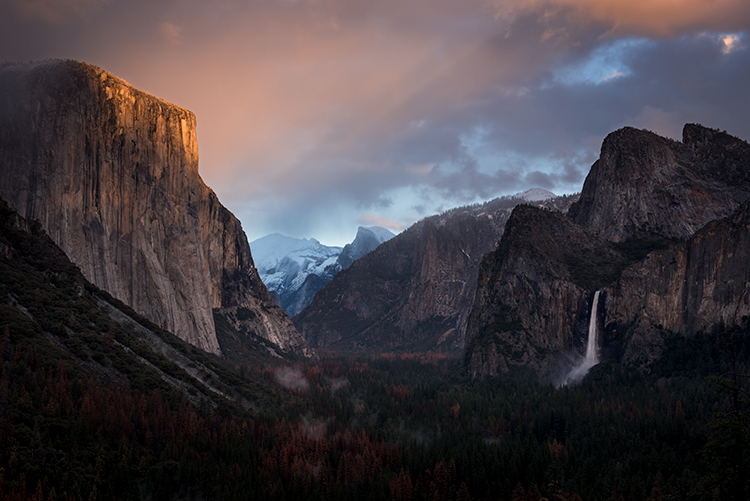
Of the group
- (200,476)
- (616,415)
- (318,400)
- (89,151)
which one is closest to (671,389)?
(616,415)

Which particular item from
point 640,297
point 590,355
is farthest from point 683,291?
point 590,355

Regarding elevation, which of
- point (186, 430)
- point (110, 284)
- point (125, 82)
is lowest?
point (186, 430)

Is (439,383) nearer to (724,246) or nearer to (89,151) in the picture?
(724,246)

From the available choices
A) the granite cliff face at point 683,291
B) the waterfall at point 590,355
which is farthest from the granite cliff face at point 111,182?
the granite cliff face at point 683,291

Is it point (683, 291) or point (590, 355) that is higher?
point (683, 291)

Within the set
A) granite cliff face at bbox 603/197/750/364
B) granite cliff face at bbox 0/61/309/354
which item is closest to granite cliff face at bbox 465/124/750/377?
granite cliff face at bbox 603/197/750/364

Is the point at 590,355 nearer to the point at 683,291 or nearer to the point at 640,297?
the point at 640,297
